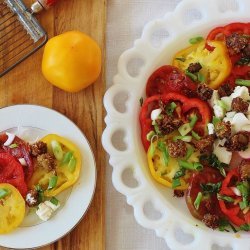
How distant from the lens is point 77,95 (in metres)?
1.71

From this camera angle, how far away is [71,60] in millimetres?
1606

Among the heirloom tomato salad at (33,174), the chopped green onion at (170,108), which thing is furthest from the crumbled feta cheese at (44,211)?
the chopped green onion at (170,108)

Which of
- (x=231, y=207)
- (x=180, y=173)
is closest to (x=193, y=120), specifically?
(x=180, y=173)

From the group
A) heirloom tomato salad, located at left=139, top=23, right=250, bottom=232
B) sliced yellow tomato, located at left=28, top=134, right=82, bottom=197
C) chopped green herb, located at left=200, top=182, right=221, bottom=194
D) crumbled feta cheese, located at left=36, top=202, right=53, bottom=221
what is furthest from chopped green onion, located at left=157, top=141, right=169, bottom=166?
crumbled feta cheese, located at left=36, top=202, right=53, bottom=221

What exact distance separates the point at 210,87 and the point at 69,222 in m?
0.52

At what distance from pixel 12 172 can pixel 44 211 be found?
135 mm

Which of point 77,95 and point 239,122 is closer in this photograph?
point 239,122

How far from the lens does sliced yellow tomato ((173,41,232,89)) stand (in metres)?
1.62

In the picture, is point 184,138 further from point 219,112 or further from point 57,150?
point 57,150

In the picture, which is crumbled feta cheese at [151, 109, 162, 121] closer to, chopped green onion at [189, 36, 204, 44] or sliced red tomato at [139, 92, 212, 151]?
sliced red tomato at [139, 92, 212, 151]

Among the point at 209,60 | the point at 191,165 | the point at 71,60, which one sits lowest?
the point at 191,165

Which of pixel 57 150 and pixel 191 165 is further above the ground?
pixel 57 150

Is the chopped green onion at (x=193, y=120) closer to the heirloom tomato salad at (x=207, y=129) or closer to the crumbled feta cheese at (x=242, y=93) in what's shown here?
the heirloom tomato salad at (x=207, y=129)

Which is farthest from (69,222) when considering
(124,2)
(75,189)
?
(124,2)
